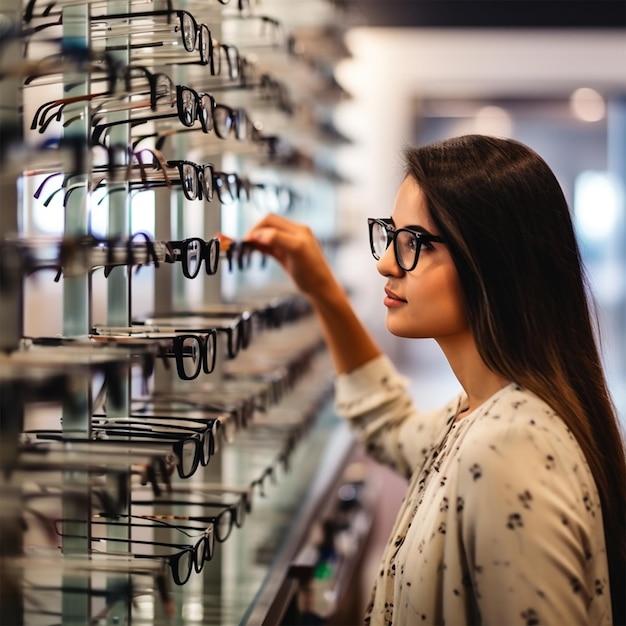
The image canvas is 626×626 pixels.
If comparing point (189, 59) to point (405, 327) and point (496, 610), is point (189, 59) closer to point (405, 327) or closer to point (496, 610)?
point (405, 327)

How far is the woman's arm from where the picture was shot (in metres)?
2.22

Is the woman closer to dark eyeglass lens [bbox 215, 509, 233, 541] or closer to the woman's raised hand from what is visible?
dark eyeglass lens [bbox 215, 509, 233, 541]

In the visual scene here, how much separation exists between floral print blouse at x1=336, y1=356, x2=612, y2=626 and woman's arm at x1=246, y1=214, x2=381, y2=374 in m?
0.74

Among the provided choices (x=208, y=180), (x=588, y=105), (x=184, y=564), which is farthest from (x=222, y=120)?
(x=588, y=105)

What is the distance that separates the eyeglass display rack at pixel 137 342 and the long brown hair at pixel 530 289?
1.41 feet

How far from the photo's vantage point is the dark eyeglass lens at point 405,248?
159 centimetres

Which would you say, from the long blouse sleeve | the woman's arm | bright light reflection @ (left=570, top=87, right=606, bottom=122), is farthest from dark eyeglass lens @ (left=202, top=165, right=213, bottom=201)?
bright light reflection @ (left=570, top=87, right=606, bottom=122)

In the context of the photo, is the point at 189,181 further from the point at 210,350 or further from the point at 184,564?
the point at 184,564

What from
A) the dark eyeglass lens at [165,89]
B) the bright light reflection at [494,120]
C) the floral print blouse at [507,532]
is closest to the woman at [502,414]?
the floral print blouse at [507,532]

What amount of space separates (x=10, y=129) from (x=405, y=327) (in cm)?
73

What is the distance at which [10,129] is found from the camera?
1.15m

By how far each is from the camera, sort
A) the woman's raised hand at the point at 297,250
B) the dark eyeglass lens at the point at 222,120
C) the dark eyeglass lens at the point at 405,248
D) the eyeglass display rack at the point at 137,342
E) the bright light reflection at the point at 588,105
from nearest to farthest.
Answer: the eyeglass display rack at the point at 137,342 < the dark eyeglass lens at the point at 405,248 < the dark eyeglass lens at the point at 222,120 < the woman's raised hand at the point at 297,250 < the bright light reflection at the point at 588,105

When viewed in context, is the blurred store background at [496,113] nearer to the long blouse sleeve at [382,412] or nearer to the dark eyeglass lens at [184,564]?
the long blouse sleeve at [382,412]

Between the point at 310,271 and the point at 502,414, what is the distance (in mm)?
906
